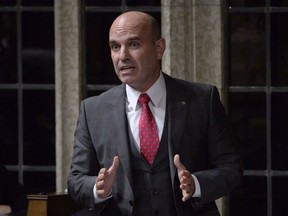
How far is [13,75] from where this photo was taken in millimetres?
6914

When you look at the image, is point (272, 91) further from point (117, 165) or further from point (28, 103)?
point (117, 165)

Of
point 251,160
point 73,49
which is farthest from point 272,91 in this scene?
point 73,49

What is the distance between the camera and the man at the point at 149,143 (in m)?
3.90

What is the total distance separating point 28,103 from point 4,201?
1.10m

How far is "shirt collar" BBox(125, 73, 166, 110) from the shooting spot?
4047 mm

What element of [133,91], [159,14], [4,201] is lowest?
[4,201]

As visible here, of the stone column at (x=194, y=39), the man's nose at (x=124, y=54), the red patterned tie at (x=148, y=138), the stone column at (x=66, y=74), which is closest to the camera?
the man's nose at (x=124, y=54)

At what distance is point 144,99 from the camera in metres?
4.03

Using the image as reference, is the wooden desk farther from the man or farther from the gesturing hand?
the gesturing hand

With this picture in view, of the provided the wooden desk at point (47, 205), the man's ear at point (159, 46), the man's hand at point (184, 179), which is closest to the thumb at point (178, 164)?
the man's hand at point (184, 179)

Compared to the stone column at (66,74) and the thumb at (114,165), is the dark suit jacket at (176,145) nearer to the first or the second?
the thumb at (114,165)

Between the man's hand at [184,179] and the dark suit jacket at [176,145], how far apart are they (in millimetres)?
113

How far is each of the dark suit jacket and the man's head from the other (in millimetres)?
206

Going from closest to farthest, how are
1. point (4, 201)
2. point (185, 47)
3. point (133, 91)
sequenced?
point (133, 91) < point (4, 201) < point (185, 47)
